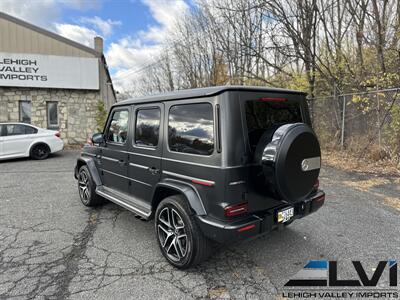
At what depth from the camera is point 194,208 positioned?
2645mm

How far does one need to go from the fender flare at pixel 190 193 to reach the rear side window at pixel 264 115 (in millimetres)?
770

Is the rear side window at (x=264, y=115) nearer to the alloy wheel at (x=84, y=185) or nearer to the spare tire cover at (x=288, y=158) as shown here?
the spare tire cover at (x=288, y=158)

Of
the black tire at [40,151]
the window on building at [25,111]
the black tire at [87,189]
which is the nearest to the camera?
the black tire at [87,189]

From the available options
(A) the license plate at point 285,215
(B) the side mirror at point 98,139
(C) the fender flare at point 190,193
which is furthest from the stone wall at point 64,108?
(A) the license plate at point 285,215

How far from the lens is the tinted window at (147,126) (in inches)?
131

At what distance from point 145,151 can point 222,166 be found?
1334mm

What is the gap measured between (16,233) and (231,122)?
353cm

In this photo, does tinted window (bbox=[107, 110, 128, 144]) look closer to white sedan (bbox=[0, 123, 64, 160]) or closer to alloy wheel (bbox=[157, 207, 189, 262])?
alloy wheel (bbox=[157, 207, 189, 262])

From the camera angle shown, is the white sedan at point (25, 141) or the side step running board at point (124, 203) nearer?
the side step running board at point (124, 203)

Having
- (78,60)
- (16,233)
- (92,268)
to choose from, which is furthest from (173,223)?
A: (78,60)

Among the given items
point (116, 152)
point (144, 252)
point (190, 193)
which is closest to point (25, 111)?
point (116, 152)

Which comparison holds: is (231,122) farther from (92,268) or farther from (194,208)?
(92,268)

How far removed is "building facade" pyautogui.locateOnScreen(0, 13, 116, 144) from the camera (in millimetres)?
12828

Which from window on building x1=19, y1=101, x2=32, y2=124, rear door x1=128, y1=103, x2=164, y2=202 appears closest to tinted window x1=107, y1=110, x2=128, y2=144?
rear door x1=128, y1=103, x2=164, y2=202
